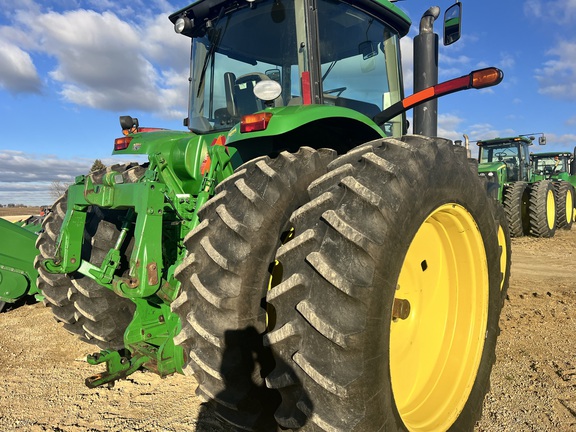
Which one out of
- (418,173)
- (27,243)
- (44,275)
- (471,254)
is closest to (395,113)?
(471,254)

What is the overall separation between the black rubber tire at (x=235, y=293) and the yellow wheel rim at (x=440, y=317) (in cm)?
66

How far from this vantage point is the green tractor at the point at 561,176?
37.7ft

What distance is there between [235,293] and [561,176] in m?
16.3

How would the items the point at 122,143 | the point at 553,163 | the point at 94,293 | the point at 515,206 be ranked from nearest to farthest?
the point at 94,293
the point at 122,143
the point at 515,206
the point at 553,163

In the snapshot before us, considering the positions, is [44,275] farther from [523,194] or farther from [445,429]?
[523,194]

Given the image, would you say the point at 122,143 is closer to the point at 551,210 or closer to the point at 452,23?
the point at 452,23

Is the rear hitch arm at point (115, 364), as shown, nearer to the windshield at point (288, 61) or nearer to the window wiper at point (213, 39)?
the windshield at point (288, 61)

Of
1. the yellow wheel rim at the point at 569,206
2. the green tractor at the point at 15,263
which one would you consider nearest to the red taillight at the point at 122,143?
the green tractor at the point at 15,263

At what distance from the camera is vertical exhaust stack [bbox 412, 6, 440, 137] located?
306 centimetres

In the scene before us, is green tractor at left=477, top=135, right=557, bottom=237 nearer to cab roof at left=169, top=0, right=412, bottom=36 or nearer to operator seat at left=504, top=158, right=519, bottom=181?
operator seat at left=504, top=158, right=519, bottom=181

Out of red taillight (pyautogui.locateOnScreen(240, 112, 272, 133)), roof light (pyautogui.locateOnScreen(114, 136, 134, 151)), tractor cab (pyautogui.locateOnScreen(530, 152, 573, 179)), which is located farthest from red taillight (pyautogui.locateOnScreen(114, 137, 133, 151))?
tractor cab (pyautogui.locateOnScreen(530, 152, 573, 179))

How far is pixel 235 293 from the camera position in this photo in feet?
5.60

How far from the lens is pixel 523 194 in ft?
34.2

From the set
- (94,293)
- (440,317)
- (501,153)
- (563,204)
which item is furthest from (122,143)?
(501,153)
